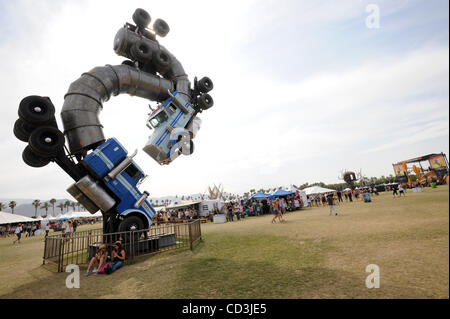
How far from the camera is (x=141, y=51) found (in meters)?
12.1

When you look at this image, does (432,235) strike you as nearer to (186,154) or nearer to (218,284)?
(218,284)

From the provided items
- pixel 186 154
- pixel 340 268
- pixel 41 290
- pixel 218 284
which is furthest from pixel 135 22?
pixel 340 268

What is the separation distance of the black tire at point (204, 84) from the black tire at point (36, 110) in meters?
8.47

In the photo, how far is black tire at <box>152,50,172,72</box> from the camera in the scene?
12.9m

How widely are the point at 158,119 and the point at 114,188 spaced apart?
476cm

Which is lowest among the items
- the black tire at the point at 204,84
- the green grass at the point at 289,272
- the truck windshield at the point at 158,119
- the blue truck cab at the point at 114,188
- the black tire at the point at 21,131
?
the green grass at the point at 289,272

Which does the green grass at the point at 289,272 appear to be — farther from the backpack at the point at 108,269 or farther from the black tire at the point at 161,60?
the black tire at the point at 161,60

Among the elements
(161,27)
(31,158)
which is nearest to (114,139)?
(31,158)

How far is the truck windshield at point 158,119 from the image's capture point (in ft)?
39.8

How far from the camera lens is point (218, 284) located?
4820 mm

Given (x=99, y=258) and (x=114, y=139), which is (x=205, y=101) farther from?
(x=99, y=258)


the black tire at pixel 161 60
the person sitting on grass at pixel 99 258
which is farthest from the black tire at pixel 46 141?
the black tire at pixel 161 60

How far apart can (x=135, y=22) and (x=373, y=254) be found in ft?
55.3
